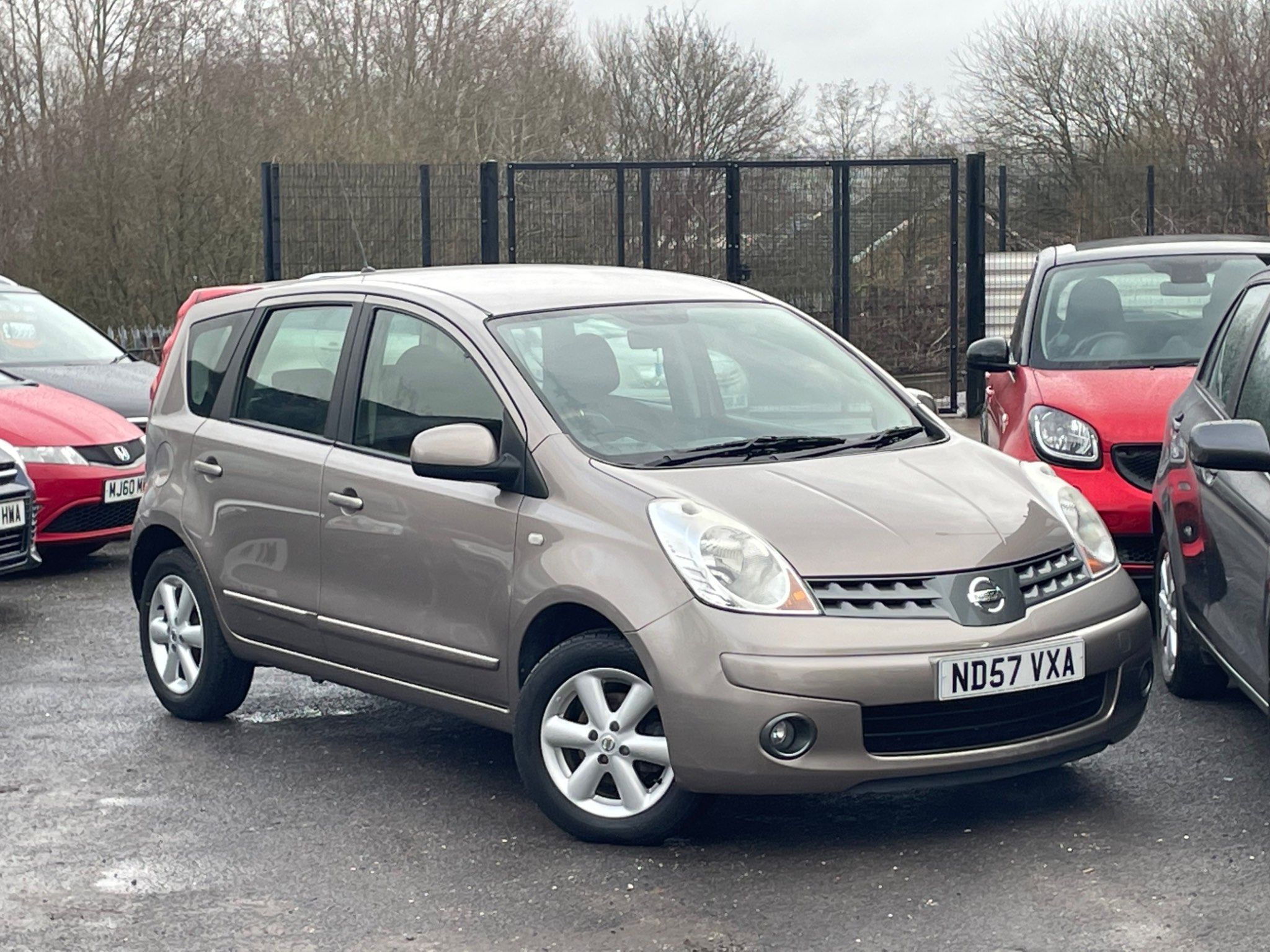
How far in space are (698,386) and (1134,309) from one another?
4.04 m

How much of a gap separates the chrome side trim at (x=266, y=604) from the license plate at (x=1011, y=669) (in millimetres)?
2261

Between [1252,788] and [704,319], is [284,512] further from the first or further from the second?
[1252,788]

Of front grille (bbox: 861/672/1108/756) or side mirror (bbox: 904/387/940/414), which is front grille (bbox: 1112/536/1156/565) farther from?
front grille (bbox: 861/672/1108/756)

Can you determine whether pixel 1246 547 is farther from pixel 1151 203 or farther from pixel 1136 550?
pixel 1151 203

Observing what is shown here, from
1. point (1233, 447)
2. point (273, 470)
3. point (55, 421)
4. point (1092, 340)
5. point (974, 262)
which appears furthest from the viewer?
point (974, 262)

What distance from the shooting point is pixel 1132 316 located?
9.04m

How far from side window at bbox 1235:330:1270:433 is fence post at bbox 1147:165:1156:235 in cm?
1763

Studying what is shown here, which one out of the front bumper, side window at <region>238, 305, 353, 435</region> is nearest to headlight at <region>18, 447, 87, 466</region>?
side window at <region>238, 305, 353, 435</region>

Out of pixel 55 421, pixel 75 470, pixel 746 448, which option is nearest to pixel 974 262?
pixel 55 421

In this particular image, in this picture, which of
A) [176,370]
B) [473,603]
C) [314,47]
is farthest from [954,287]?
[314,47]

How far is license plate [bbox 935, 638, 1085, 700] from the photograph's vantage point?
186 inches

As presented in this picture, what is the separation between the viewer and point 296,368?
6336mm

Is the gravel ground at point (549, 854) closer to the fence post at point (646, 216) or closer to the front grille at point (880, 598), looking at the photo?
the front grille at point (880, 598)

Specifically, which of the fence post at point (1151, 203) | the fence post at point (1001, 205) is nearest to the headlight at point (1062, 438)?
the fence post at point (1001, 205)
